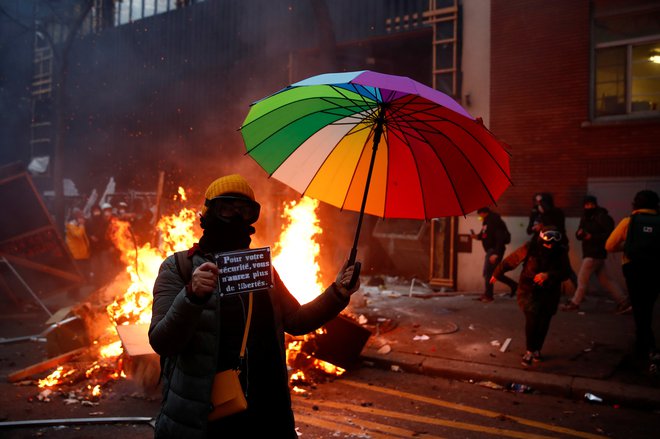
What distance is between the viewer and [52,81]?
22188mm

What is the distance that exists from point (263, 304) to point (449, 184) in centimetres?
135

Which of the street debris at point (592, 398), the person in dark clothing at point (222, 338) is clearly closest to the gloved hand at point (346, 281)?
the person in dark clothing at point (222, 338)

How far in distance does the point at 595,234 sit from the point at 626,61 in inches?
173

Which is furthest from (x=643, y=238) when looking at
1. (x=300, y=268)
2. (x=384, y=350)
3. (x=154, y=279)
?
(x=154, y=279)

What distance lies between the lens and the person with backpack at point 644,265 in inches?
243

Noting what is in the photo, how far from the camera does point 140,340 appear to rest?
5711mm

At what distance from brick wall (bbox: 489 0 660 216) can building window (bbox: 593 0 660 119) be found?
41 centimetres

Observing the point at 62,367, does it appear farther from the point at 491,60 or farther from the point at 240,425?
the point at 491,60

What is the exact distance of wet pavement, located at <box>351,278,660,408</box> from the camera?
591 cm

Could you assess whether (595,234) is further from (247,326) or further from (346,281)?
(247,326)

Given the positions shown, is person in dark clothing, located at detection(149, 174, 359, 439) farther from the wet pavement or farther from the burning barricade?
the wet pavement

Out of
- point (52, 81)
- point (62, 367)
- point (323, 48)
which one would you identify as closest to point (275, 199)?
point (323, 48)

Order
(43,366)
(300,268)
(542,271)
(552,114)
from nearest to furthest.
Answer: (542,271), (43,366), (300,268), (552,114)

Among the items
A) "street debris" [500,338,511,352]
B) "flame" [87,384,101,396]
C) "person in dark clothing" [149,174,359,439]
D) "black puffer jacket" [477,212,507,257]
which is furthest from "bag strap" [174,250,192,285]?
"black puffer jacket" [477,212,507,257]
